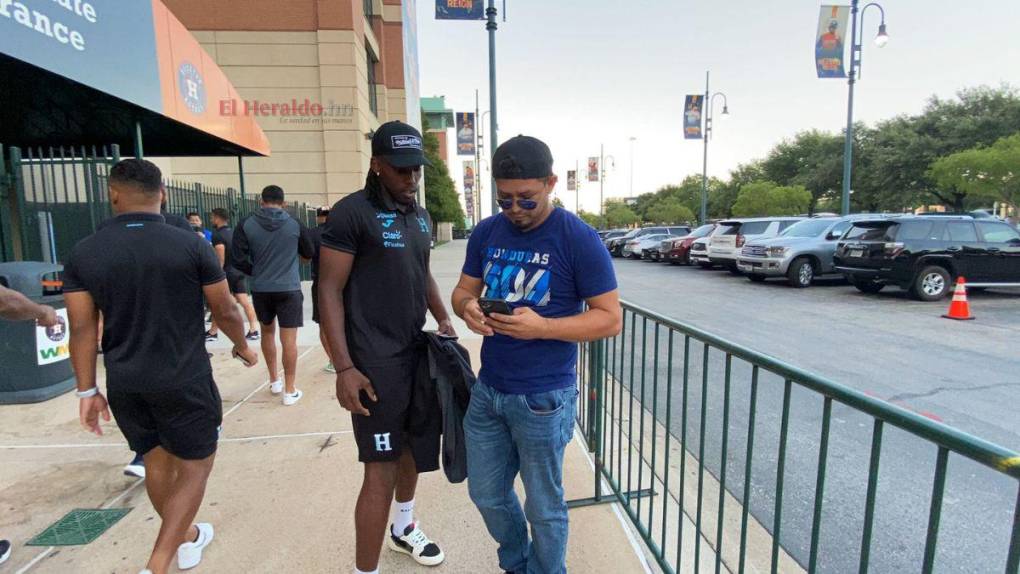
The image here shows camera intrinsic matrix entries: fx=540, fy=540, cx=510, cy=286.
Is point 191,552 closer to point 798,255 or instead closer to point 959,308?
point 959,308

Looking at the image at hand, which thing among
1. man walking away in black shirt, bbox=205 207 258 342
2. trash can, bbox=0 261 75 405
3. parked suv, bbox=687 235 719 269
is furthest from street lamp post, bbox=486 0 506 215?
parked suv, bbox=687 235 719 269

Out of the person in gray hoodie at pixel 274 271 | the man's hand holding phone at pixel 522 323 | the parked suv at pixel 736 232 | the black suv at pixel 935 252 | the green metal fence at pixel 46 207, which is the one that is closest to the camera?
the man's hand holding phone at pixel 522 323

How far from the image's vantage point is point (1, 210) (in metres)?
5.39

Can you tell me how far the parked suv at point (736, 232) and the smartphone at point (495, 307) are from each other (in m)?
15.8

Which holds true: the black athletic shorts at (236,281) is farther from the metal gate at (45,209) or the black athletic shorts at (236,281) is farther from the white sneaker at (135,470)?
the white sneaker at (135,470)

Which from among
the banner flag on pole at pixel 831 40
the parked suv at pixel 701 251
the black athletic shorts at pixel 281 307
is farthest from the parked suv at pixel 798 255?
the black athletic shorts at pixel 281 307

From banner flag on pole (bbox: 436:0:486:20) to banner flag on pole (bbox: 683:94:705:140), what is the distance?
18916mm

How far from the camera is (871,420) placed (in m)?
4.68

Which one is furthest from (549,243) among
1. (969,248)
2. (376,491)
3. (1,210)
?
(969,248)

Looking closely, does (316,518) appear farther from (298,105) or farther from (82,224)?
(298,105)

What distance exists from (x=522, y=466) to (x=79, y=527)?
8.22 ft

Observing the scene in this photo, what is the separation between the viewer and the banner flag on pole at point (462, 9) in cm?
984

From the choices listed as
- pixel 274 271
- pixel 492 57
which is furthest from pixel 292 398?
pixel 492 57

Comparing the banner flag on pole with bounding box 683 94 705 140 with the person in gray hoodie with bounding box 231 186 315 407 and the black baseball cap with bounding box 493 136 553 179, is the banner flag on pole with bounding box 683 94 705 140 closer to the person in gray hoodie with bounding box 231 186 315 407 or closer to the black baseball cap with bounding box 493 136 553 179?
A: the person in gray hoodie with bounding box 231 186 315 407
